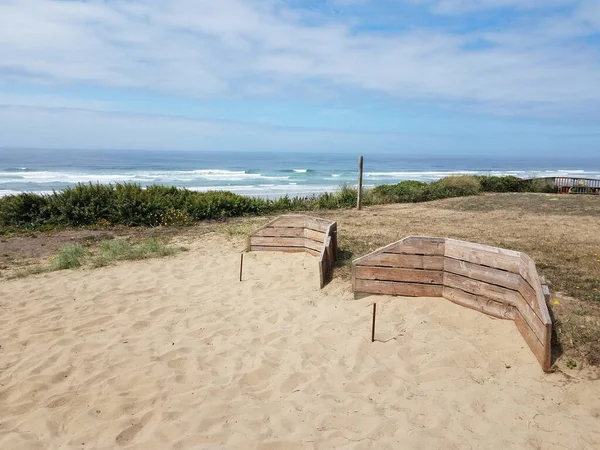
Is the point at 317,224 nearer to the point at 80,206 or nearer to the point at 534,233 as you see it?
the point at 534,233

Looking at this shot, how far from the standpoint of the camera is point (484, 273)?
536cm

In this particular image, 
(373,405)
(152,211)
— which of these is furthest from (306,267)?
(152,211)

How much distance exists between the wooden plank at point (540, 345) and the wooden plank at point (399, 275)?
127cm

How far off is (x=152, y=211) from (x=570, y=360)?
10284 mm

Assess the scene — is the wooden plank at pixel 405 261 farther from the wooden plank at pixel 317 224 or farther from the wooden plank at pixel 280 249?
the wooden plank at pixel 280 249

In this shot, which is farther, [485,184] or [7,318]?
[485,184]

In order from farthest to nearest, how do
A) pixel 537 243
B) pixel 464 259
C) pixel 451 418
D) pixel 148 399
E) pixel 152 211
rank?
pixel 152 211 < pixel 537 243 < pixel 464 259 < pixel 148 399 < pixel 451 418

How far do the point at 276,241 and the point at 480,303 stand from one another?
4083 millimetres

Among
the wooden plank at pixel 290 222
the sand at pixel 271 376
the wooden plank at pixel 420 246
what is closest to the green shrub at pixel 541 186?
the wooden plank at pixel 290 222

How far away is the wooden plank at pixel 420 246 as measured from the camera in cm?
584

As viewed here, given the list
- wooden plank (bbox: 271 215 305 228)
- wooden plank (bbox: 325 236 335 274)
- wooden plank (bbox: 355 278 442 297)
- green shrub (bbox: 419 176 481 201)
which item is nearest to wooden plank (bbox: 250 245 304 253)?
wooden plank (bbox: 271 215 305 228)

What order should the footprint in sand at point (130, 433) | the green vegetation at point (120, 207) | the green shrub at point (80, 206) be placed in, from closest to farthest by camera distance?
the footprint in sand at point (130, 433), the green vegetation at point (120, 207), the green shrub at point (80, 206)

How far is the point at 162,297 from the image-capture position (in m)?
6.43

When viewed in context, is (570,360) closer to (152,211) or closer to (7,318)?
(7,318)
